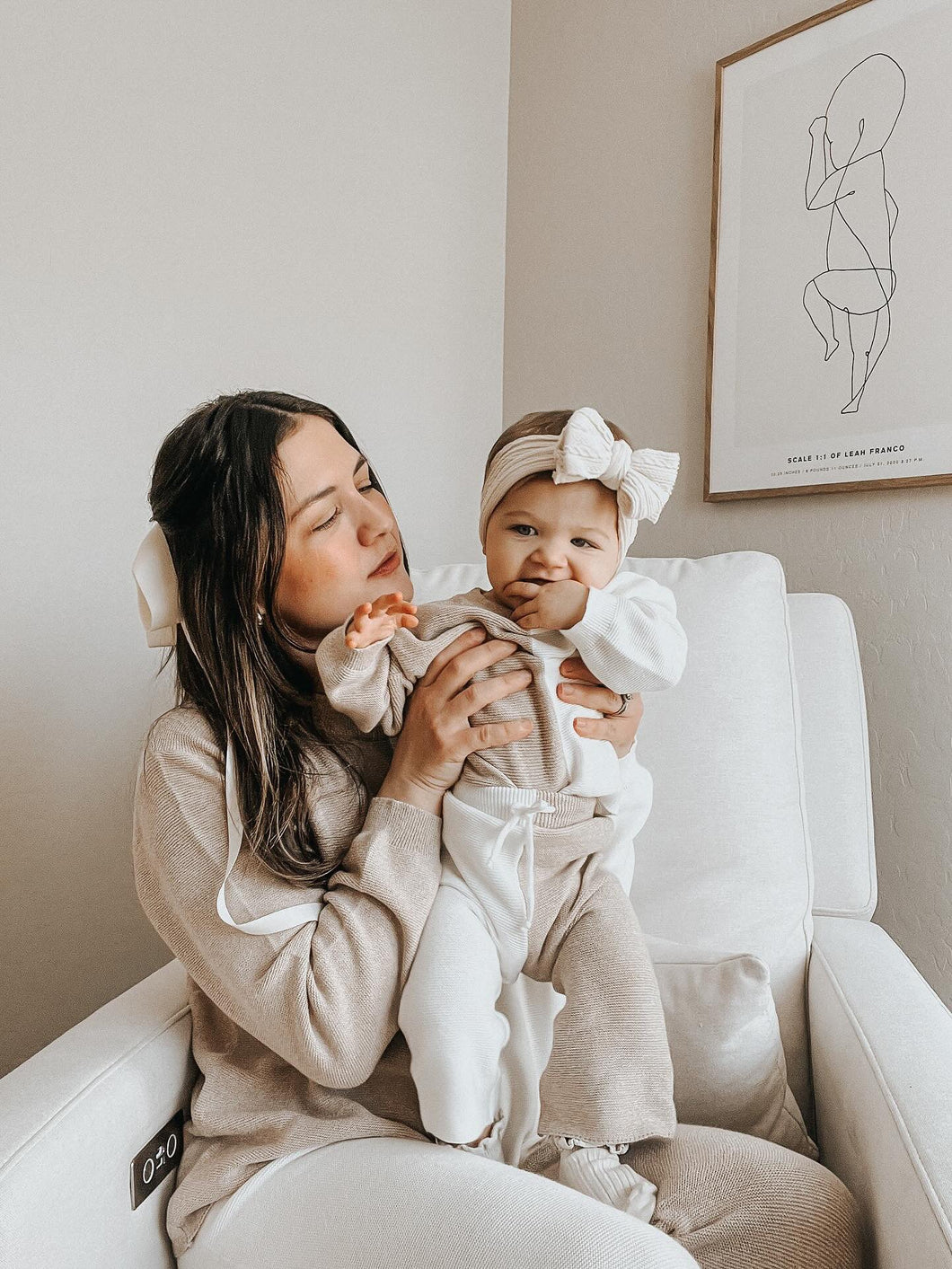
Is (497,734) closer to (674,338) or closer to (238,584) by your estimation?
(238,584)

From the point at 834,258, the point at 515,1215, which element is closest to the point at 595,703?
the point at 515,1215

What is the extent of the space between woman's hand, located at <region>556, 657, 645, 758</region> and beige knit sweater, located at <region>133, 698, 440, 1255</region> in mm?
182

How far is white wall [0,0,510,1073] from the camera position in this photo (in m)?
1.47

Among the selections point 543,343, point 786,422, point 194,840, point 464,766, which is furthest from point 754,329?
point 194,840

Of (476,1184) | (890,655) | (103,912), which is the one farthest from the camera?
(103,912)

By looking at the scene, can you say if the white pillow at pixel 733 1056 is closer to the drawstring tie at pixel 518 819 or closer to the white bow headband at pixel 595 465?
the drawstring tie at pixel 518 819

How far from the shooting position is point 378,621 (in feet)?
2.88

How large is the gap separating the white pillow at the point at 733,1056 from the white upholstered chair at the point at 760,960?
5cm

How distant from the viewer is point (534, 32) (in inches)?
80.1

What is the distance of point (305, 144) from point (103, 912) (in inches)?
55.8

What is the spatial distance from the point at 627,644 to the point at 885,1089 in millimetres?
447

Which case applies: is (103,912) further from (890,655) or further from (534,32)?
(534,32)

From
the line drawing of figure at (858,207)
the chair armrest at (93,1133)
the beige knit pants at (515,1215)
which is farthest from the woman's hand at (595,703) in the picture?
the line drawing of figure at (858,207)

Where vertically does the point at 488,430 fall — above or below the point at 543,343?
below
